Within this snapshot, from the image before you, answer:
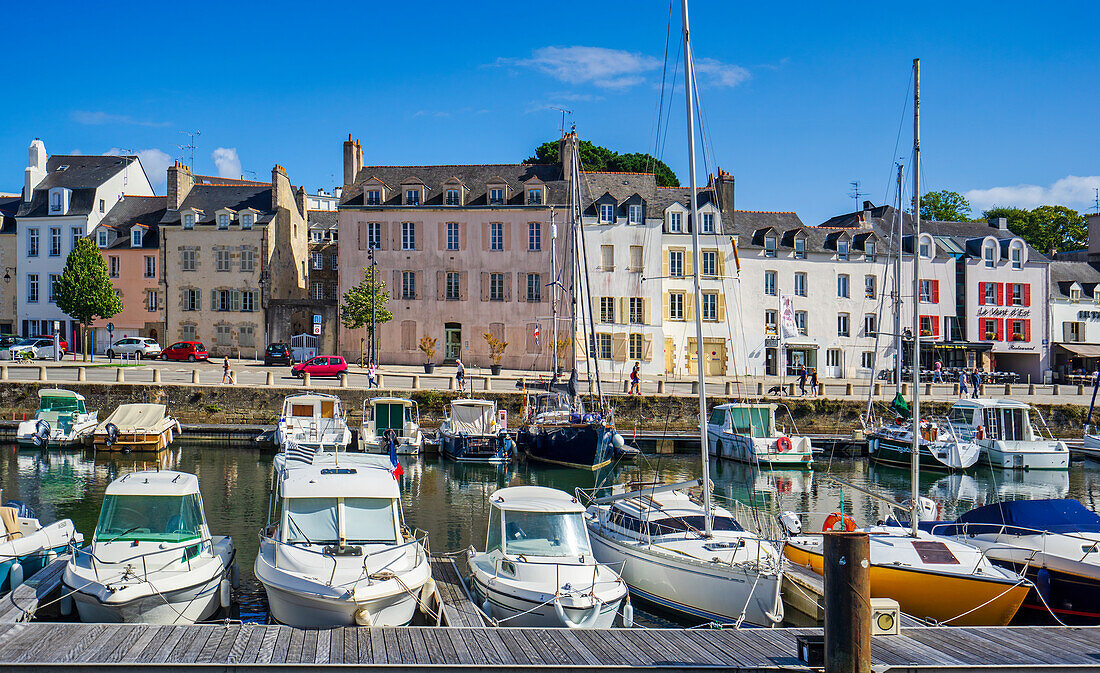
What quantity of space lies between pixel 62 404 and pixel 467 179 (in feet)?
89.0

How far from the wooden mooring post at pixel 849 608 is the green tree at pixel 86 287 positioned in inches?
2083

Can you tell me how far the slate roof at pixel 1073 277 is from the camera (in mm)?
60350

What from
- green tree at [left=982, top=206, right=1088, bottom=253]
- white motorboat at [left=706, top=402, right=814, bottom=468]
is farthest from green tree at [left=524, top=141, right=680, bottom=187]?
white motorboat at [left=706, top=402, right=814, bottom=468]

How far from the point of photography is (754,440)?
3466 centimetres

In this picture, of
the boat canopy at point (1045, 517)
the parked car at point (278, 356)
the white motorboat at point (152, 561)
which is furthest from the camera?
the parked car at point (278, 356)

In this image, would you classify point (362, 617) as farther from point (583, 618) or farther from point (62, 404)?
point (62, 404)

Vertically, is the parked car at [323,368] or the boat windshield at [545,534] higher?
the parked car at [323,368]

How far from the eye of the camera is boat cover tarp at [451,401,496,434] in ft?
113

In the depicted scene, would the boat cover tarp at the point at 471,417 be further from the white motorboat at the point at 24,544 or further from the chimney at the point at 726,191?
the chimney at the point at 726,191

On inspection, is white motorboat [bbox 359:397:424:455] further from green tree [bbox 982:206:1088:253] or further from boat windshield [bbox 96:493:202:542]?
green tree [bbox 982:206:1088:253]

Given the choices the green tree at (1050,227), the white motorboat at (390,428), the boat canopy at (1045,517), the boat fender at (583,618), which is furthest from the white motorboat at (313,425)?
the green tree at (1050,227)

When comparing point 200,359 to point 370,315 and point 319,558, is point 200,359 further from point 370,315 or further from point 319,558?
point 319,558

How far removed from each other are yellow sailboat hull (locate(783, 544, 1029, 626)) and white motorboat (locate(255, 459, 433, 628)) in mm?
7492

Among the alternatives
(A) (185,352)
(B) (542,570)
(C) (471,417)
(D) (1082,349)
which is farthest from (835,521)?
(D) (1082,349)
